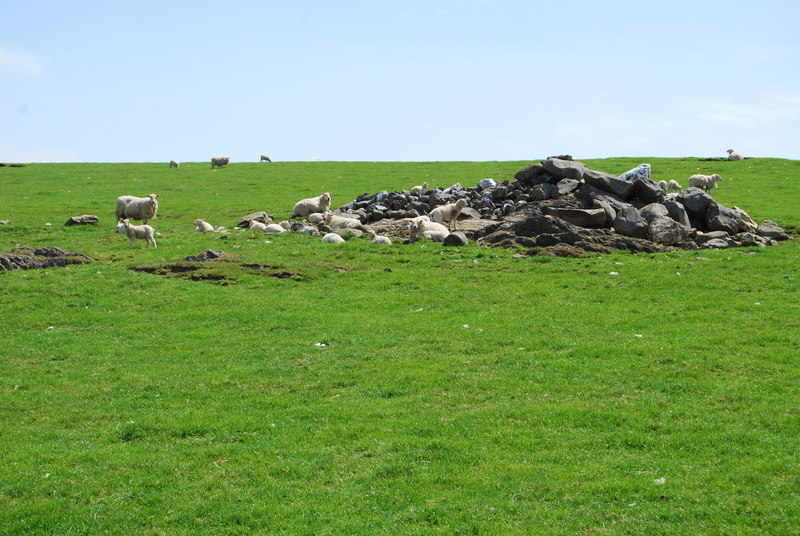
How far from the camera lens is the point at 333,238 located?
3100cm

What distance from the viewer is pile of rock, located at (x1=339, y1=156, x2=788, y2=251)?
2862 cm


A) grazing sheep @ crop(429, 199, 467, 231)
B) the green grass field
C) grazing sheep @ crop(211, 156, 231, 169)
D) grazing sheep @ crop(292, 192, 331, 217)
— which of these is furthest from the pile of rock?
grazing sheep @ crop(211, 156, 231, 169)

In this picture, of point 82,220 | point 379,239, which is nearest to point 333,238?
point 379,239

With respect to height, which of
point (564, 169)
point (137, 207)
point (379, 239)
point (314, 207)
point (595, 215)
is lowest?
point (379, 239)

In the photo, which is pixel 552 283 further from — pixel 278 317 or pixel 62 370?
pixel 62 370

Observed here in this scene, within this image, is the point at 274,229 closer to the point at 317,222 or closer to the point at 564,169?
the point at 317,222

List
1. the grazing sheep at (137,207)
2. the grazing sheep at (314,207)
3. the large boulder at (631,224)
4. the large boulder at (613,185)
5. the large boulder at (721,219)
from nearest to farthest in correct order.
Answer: the large boulder at (631,224) → the large boulder at (721,219) → the large boulder at (613,185) → the grazing sheep at (137,207) → the grazing sheep at (314,207)

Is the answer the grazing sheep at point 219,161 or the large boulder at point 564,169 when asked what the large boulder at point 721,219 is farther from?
the grazing sheep at point 219,161

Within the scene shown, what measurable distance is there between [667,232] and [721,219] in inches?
117

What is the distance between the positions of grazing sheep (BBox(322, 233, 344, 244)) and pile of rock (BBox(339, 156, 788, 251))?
3.13 metres

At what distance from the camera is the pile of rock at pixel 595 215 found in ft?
93.9

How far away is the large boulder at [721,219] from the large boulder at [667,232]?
5.59ft

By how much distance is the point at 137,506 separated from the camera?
9602 millimetres

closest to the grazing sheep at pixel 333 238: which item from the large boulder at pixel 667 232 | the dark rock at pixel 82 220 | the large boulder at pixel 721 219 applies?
the large boulder at pixel 667 232
